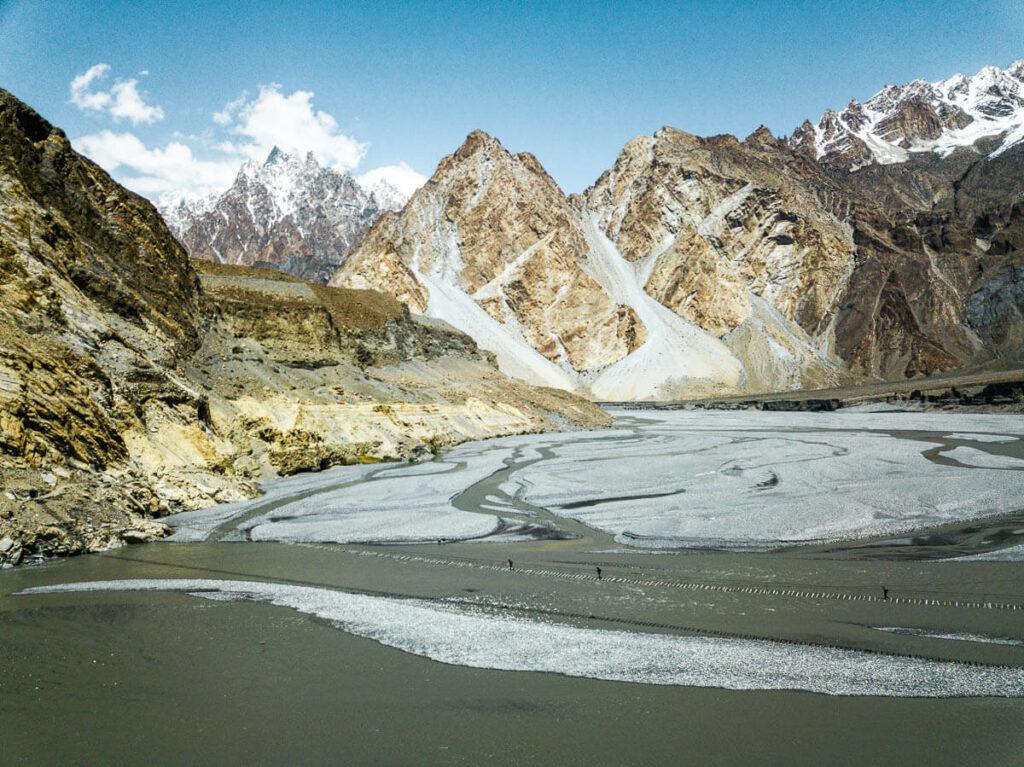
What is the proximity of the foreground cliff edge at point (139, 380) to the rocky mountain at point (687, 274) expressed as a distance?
202 ft

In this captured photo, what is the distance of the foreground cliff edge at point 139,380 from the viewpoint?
49.8 ft

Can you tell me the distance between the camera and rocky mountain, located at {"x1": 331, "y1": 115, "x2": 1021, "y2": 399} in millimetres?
113250

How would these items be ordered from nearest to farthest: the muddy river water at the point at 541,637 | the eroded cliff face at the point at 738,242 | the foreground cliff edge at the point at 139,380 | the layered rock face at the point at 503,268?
the muddy river water at the point at 541,637 → the foreground cliff edge at the point at 139,380 → the layered rock face at the point at 503,268 → the eroded cliff face at the point at 738,242

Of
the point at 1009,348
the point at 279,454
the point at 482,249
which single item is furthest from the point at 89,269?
the point at 1009,348

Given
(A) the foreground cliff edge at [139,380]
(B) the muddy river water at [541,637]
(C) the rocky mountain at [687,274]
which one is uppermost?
(C) the rocky mountain at [687,274]

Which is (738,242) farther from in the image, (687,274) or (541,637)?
(541,637)

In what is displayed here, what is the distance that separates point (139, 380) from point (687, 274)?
11742 centimetres

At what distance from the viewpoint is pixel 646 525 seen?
15695mm

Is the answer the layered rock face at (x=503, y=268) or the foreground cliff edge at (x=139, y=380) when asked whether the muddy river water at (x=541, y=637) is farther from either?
the layered rock face at (x=503, y=268)

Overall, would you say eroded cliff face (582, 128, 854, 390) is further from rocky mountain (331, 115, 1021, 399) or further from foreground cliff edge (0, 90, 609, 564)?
foreground cliff edge (0, 90, 609, 564)

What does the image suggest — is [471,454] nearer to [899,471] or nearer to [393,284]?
[899,471]

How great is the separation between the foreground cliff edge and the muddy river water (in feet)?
6.57

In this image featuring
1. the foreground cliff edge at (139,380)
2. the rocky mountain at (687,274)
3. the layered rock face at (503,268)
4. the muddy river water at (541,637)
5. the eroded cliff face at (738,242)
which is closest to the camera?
the muddy river water at (541,637)

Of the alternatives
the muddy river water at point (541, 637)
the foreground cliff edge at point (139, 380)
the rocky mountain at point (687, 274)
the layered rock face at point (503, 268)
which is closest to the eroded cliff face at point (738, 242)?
the rocky mountain at point (687, 274)
